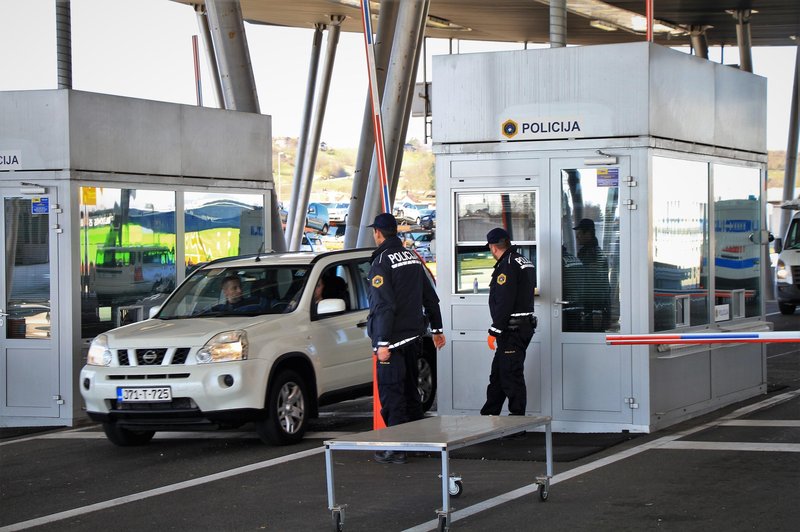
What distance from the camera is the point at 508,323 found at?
10.4 m

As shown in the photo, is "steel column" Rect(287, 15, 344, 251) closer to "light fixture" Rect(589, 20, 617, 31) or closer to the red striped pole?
"light fixture" Rect(589, 20, 617, 31)

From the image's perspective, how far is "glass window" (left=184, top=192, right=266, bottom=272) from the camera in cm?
1499

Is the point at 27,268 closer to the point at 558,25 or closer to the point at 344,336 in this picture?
the point at 344,336

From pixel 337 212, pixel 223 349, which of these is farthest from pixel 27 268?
pixel 337 212

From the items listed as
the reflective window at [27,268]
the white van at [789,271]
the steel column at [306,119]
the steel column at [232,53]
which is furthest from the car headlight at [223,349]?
the steel column at [306,119]

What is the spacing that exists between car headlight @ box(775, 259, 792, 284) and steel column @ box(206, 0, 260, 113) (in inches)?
494

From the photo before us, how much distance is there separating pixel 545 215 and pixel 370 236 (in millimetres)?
11852

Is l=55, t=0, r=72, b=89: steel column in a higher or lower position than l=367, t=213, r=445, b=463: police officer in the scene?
higher

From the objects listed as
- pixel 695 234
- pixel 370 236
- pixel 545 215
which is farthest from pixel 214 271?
pixel 370 236

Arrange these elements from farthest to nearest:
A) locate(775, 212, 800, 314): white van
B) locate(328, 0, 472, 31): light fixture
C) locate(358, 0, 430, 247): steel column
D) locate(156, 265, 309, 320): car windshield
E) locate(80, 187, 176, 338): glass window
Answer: locate(328, 0, 472, 31): light fixture < locate(775, 212, 800, 314): white van < locate(358, 0, 430, 247): steel column < locate(80, 187, 176, 338): glass window < locate(156, 265, 309, 320): car windshield

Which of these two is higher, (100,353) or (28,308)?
(28,308)

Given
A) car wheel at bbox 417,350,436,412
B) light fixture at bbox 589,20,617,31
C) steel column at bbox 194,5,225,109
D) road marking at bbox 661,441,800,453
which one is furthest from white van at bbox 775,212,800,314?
steel column at bbox 194,5,225,109

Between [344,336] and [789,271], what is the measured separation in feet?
54.5

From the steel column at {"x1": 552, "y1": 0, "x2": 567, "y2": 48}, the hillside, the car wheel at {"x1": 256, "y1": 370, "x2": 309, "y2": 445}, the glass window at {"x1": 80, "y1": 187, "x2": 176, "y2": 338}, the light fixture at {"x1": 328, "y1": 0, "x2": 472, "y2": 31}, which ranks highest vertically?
the light fixture at {"x1": 328, "y1": 0, "x2": 472, "y2": 31}
